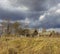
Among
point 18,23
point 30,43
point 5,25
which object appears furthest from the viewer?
point 18,23

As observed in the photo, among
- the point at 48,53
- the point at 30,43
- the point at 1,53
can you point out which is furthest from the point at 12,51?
the point at 30,43

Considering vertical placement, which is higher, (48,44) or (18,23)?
(18,23)

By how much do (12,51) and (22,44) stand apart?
8013 millimetres

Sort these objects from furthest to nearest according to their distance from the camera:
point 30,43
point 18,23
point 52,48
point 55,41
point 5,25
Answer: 1. point 18,23
2. point 5,25
3. point 30,43
4. point 55,41
5. point 52,48

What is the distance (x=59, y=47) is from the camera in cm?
2345

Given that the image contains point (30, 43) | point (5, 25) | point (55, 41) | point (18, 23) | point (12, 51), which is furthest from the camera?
point (18, 23)

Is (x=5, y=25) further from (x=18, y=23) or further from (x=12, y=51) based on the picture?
(x=12, y=51)

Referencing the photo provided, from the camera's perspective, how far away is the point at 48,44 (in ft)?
79.0

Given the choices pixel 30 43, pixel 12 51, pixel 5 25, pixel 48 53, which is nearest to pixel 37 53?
pixel 48 53

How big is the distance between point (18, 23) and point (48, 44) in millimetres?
53156

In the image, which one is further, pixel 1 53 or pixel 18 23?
pixel 18 23

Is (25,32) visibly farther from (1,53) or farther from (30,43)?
(1,53)

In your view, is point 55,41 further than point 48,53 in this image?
Yes

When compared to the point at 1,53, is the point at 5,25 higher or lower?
higher
